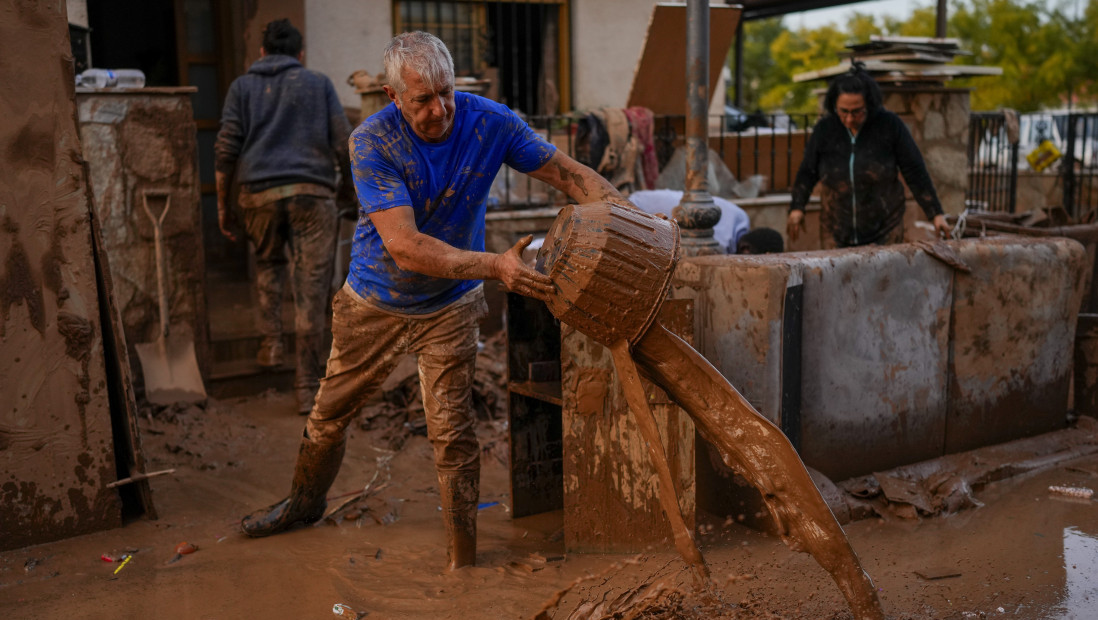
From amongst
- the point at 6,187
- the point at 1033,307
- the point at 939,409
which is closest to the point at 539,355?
the point at 939,409

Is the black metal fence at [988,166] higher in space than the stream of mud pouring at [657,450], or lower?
higher

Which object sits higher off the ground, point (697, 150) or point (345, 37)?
point (345, 37)

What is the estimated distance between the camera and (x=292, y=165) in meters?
5.63

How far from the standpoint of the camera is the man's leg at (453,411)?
3.52m

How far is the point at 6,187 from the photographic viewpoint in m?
3.76

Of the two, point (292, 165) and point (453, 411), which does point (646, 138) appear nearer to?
point (292, 165)

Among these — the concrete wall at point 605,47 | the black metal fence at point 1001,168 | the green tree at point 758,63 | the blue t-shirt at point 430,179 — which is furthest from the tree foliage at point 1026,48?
the blue t-shirt at point 430,179

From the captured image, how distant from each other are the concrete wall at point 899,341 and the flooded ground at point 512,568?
397mm

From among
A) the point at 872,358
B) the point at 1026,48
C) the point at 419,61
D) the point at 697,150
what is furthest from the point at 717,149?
the point at 1026,48

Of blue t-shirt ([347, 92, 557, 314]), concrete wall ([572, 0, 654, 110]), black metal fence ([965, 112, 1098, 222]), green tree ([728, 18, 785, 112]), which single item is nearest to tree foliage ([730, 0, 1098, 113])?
green tree ([728, 18, 785, 112])

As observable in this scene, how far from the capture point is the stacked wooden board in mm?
8320

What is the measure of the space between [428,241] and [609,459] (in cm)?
122

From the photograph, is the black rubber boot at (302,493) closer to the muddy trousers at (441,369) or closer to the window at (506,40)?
the muddy trousers at (441,369)

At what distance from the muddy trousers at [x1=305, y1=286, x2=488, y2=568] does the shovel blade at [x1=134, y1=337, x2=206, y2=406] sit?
239 centimetres
